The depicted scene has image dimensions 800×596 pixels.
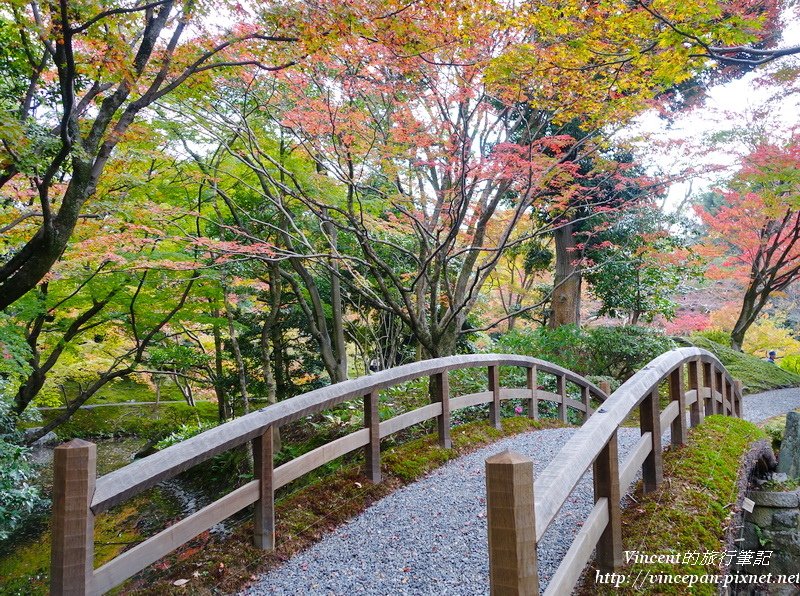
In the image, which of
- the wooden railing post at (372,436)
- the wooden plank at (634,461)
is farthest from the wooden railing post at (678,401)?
the wooden railing post at (372,436)

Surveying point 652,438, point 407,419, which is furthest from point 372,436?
point 652,438

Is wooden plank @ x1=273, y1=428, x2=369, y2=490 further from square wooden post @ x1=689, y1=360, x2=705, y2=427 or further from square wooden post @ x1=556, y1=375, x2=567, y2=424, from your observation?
square wooden post @ x1=556, y1=375, x2=567, y2=424

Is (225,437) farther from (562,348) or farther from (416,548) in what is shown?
(562,348)

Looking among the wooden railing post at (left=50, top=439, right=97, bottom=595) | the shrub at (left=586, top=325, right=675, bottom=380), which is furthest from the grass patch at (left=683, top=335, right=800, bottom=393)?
the wooden railing post at (left=50, top=439, right=97, bottom=595)

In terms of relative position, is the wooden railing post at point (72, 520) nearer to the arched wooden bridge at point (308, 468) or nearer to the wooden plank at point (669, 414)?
the arched wooden bridge at point (308, 468)

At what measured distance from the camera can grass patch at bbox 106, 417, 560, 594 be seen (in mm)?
2729

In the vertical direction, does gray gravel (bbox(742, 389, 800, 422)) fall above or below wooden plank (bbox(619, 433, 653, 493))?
below

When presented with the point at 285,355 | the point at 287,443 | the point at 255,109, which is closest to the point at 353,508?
the point at 287,443

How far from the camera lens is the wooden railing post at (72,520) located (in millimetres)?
1939

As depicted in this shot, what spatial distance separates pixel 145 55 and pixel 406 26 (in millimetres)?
2389

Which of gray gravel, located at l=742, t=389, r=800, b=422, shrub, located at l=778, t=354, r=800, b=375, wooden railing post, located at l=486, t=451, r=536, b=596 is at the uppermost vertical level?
wooden railing post, located at l=486, t=451, r=536, b=596

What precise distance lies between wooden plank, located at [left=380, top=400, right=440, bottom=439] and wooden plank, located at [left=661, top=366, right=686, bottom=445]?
73.2 inches

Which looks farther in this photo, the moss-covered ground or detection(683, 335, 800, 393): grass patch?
detection(683, 335, 800, 393): grass patch

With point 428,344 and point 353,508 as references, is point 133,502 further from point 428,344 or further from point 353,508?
point 353,508
